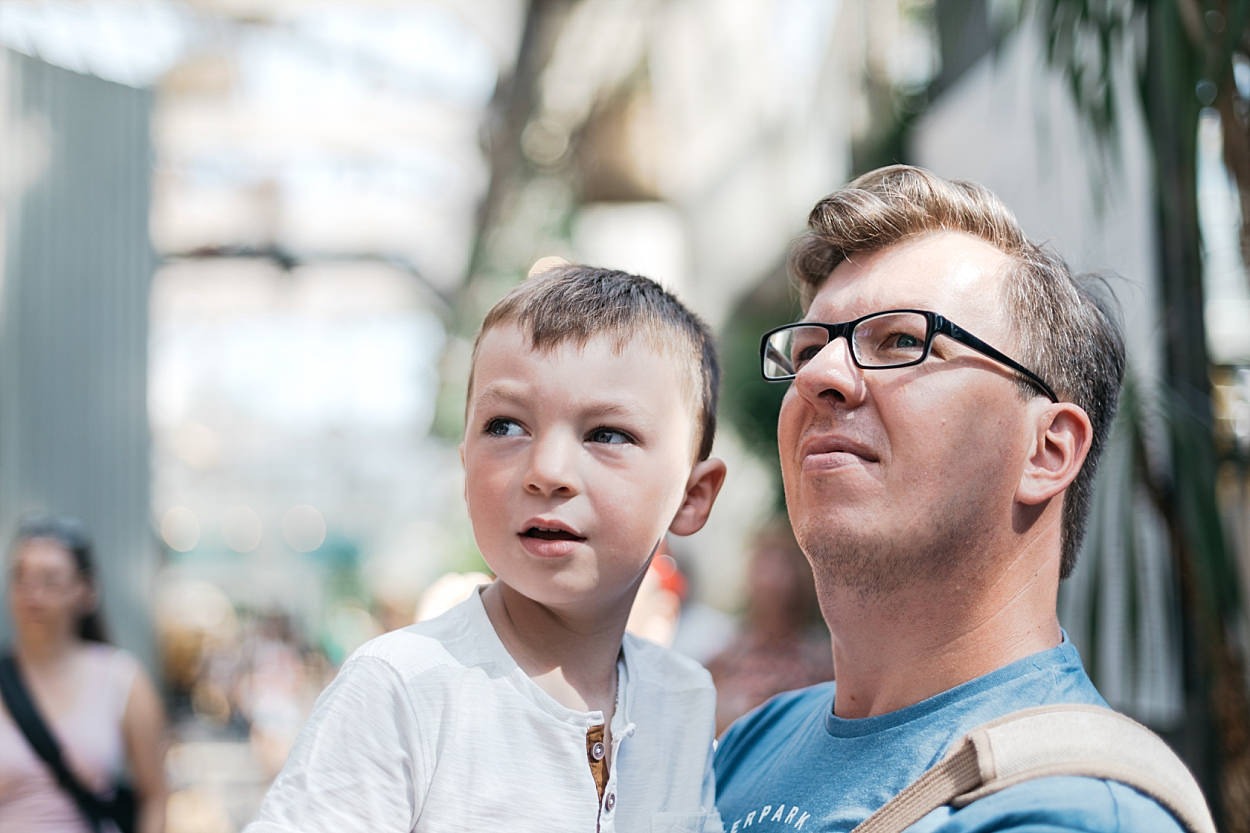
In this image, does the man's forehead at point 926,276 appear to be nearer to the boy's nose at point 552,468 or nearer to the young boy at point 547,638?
the young boy at point 547,638

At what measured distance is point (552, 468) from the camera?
1.45m

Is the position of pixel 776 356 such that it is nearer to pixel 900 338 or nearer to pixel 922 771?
pixel 900 338

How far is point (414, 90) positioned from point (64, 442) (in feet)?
37.2

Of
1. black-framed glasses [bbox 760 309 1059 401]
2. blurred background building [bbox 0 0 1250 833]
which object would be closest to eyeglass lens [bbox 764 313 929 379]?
black-framed glasses [bbox 760 309 1059 401]

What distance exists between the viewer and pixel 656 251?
48.0ft

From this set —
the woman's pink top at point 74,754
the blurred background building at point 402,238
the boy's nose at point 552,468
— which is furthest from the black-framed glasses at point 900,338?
the woman's pink top at point 74,754

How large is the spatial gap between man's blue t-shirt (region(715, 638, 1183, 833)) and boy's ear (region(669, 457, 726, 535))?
301 mm

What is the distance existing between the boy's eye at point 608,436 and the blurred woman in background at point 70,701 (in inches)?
108

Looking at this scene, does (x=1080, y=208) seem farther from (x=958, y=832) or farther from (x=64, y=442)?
(x=64, y=442)

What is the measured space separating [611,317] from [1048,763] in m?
0.68

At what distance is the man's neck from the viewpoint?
5.16 feet

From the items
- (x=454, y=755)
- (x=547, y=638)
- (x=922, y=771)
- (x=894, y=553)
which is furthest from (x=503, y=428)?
(x=922, y=771)

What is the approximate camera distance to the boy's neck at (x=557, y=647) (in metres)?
1.53

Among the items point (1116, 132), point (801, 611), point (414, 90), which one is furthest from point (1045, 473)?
point (414, 90)
